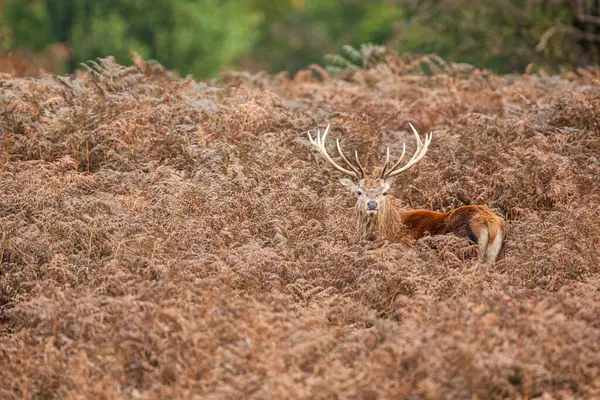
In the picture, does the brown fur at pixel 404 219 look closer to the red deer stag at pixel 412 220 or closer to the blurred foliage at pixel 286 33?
the red deer stag at pixel 412 220

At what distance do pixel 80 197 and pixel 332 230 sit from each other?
93.3 inches

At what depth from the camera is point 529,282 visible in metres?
7.01

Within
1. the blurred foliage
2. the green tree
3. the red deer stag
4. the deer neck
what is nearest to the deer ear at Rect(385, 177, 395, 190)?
the red deer stag

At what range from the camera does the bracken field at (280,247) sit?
17.3ft

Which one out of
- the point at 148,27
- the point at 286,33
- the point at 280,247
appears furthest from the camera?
the point at 286,33

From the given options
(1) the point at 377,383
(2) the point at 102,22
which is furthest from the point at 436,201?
(2) the point at 102,22

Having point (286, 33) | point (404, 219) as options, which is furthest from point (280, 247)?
point (286, 33)

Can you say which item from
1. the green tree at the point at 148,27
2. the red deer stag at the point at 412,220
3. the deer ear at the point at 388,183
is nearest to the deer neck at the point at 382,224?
the red deer stag at the point at 412,220

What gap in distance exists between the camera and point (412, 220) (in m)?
8.24

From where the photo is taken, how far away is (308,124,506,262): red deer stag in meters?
7.63

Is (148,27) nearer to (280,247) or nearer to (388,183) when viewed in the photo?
(388,183)

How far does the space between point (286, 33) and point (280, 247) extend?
113 ft

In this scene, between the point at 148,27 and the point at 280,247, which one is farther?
the point at 148,27

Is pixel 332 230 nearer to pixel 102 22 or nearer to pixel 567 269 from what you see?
pixel 567 269
